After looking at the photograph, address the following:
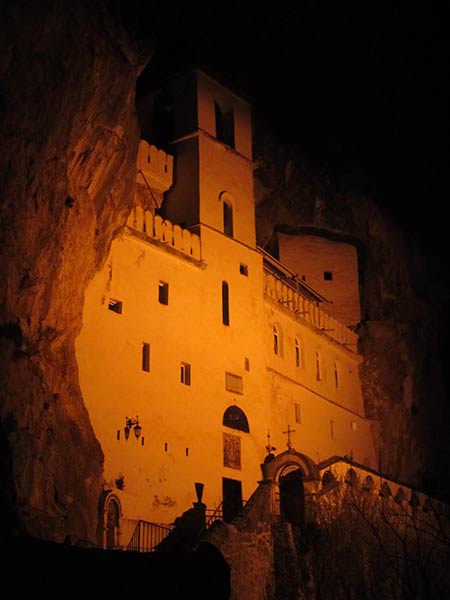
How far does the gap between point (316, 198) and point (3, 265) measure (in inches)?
921

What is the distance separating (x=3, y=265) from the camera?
2019 cm

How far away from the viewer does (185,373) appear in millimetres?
30422

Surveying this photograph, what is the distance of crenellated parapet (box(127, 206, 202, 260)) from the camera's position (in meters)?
29.9

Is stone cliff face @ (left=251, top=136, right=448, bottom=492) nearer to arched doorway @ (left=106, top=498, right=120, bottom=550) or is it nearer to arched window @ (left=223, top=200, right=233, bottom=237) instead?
arched window @ (left=223, top=200, right=233, bottom=237)

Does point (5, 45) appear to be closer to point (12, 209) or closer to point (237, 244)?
point (12, 209)

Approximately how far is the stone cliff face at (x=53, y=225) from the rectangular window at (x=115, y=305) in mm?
2307

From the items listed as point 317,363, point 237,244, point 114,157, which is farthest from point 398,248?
point 114,157

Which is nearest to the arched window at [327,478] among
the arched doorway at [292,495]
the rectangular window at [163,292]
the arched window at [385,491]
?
the arched doorway at [292,495]

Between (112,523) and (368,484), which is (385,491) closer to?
(368,484)

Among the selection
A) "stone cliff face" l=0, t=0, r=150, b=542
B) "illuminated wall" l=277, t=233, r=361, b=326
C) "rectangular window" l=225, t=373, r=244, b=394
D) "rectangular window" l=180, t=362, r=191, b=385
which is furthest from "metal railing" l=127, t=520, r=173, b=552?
"illuminated wall" l=277, t=233, r=361, b=326

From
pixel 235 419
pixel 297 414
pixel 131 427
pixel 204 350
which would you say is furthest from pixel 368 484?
pixel 131 427

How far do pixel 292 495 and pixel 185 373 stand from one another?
16.6ft

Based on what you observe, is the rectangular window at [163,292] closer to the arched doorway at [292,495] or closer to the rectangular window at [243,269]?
the rectangular window at [243,269]

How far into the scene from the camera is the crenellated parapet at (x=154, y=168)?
1297 inches
